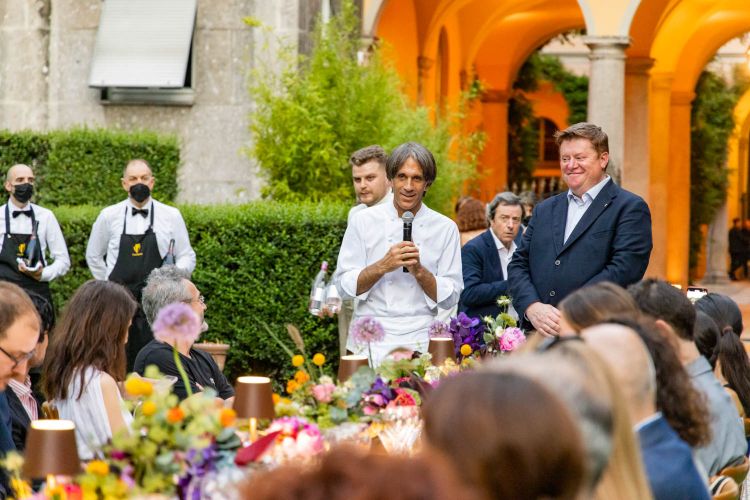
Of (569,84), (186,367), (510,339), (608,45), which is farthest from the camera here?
(569,84)

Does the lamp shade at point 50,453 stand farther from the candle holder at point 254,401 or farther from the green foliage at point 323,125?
the green foliage at point 323,125

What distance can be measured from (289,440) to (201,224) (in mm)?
7700

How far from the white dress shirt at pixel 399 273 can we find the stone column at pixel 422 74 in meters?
14.3

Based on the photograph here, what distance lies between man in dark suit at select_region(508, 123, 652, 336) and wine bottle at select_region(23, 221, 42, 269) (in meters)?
4.66

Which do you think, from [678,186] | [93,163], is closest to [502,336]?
[93,163]

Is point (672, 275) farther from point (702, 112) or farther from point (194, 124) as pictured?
point (194, 124)

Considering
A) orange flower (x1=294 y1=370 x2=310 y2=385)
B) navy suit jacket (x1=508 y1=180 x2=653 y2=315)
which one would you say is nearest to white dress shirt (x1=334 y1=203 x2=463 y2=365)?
navy suit jacket (x1=508 y1=180 x2=653 y2=315)

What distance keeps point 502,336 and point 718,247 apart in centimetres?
3016

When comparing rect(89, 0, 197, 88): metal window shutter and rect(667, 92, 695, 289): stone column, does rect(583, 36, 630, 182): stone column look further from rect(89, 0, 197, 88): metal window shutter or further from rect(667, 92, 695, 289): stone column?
rect(667, 92, 695, 289): stone column

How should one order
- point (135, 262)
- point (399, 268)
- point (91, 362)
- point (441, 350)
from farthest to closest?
point (135, 262)
point (399, 268)
point (441, 350)
point (91, 362)

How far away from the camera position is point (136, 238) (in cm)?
909

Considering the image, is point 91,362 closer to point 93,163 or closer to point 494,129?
point 93,163

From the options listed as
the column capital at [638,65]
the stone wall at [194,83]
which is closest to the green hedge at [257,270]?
the stone wall at [194,83]

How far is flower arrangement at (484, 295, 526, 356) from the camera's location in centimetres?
507
